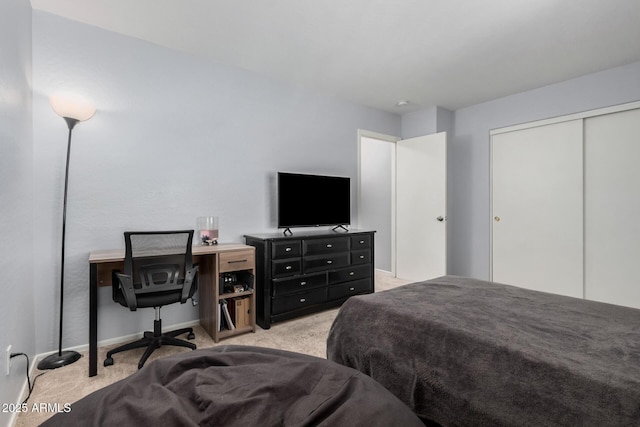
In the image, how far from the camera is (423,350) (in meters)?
1.39

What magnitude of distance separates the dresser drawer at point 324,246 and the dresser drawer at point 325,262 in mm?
55

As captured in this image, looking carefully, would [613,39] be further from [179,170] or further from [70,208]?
[70,208]

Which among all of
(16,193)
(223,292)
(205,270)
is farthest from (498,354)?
(16,193)

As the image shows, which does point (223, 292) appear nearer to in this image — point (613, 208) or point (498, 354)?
point (498, 354)

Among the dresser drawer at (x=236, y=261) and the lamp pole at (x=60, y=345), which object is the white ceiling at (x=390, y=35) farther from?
the dresser drawer at (x=236, y=261)

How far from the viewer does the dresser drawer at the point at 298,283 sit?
9.93 feet

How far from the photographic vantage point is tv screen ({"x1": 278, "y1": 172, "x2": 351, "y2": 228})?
11.2 feet

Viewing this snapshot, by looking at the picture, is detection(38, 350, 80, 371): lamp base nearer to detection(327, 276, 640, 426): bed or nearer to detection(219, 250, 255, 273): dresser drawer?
detection(219, 250, 255, 273): dresser drawer

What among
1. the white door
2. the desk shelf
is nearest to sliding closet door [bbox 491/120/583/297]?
the white door

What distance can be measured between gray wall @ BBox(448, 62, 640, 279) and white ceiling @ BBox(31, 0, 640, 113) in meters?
0.21

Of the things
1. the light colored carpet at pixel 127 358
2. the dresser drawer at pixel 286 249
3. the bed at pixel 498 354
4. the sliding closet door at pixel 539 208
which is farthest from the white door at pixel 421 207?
the bed at pixel 498 354

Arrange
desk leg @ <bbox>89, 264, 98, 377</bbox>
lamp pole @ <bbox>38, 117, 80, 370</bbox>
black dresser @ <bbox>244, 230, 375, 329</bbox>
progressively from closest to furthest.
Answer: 1. desk leg @ <bbox>89, 264, 98, 377</bbox>
2. lamp pole @ <bbox>38, 117, 80, 370</bbox>
3. black dresser @ <bbox>244, 230, 375, 329</bbox>

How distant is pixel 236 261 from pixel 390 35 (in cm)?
234

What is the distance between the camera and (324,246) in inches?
133
